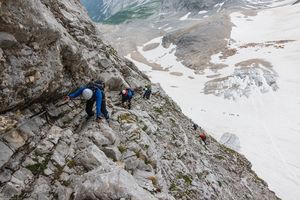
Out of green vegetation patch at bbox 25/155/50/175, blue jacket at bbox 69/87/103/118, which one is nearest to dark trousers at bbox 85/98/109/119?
blue jacket at bbox 69/87/103/118

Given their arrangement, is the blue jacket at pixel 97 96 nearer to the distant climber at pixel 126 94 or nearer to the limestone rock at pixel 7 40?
the limestone rock at pixel 7 40

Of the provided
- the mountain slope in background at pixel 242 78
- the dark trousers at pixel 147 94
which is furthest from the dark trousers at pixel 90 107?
the mountain slope in background at pixel 242 78

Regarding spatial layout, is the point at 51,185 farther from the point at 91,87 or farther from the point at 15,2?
the point at 15,2

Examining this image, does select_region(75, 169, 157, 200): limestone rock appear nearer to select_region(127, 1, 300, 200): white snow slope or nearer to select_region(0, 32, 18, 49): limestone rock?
select_region(0, 32, 18, 49): limestone rock

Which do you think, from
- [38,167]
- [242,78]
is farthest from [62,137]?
[242,78]

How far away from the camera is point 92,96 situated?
13672 millimetres

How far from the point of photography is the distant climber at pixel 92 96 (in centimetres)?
1346

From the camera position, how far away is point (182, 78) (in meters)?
84.3

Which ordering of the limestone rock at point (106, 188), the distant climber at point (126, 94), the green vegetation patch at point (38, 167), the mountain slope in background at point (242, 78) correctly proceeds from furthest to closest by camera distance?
1. the mountain slope in background at point (242, 78)
2. the distant climber at point (126, 94)
3. the green vegetation patch at point (38, 167)
4. the limestone rock at point (106, 188)

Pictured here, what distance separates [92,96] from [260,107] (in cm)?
5032

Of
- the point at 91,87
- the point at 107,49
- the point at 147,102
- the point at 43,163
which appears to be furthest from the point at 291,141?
the point at 43,163

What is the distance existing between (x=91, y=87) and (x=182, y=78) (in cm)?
7166

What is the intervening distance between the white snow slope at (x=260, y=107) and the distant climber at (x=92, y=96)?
24131mm

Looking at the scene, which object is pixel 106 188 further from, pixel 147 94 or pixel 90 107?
pixel 147 94
